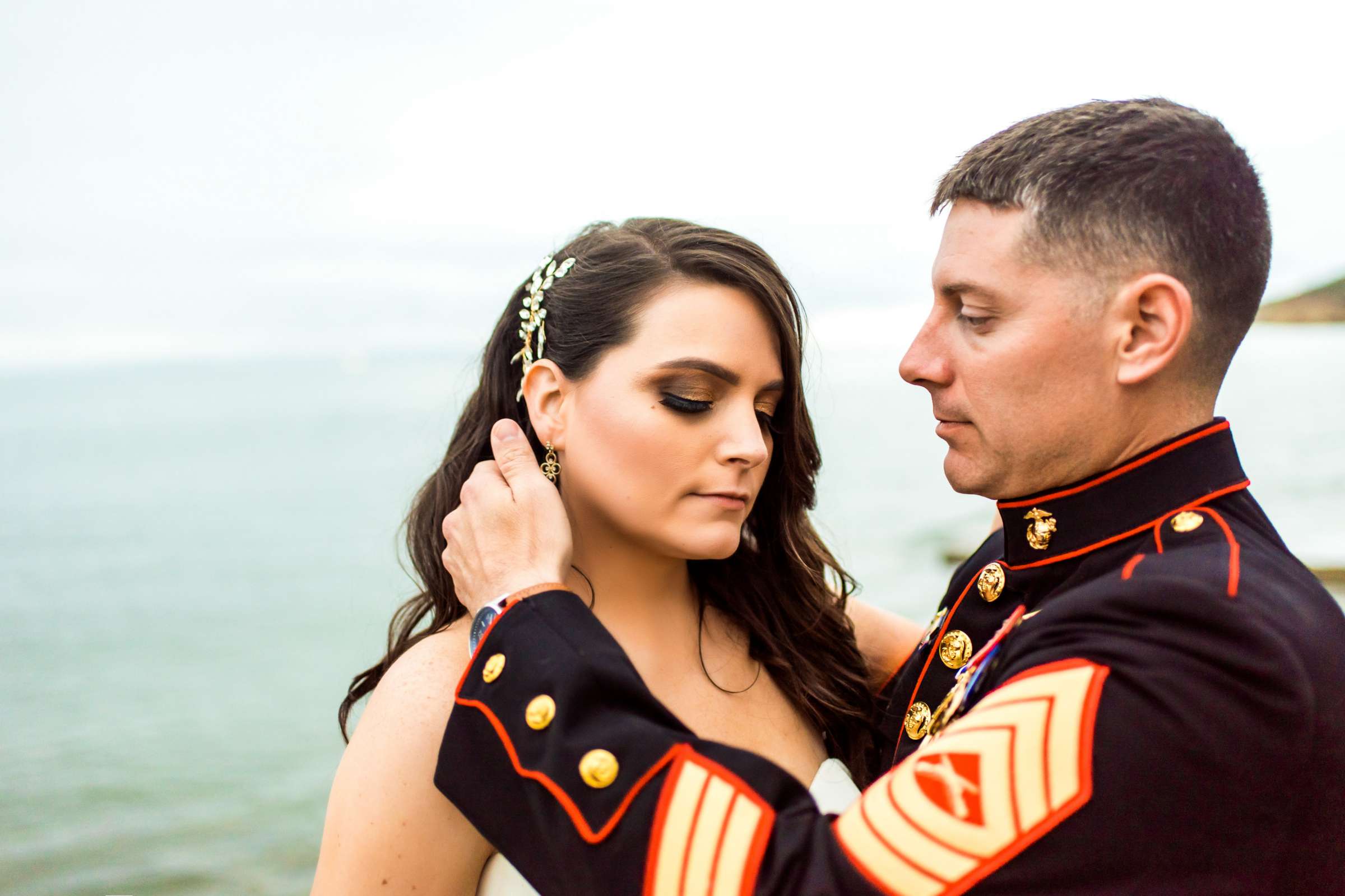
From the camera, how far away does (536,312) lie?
2449 mm

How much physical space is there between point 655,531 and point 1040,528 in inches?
28.3

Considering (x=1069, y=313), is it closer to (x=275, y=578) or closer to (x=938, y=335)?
(x=938, y=335)

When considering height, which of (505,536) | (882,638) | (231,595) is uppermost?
(505,536)

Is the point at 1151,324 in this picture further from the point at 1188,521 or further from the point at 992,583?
the point at 992,583

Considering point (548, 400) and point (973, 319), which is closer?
point (973, 319)

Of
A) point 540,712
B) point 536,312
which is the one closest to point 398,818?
point 540,712

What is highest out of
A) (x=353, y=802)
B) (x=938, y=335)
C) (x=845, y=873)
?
(x=938, y=335)

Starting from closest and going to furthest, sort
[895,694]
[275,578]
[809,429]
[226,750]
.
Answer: [895,694] → [809,429] → [226,750] → [275,578]

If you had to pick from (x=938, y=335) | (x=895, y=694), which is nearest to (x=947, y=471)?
(x=938, y=335)

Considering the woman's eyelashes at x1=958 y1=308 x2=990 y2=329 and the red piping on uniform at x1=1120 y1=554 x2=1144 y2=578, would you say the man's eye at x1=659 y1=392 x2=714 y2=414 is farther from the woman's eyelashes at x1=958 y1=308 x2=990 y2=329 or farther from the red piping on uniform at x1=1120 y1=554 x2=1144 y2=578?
the red piping on uniform at x1=1120 y1=554 x2=1144 y2=578

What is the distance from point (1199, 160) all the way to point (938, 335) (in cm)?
47

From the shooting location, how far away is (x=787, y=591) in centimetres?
274

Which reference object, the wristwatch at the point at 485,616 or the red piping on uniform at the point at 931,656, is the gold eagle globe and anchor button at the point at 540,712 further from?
the red piping on uniform at the point at 931,656

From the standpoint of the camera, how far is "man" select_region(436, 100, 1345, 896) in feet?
4.52
